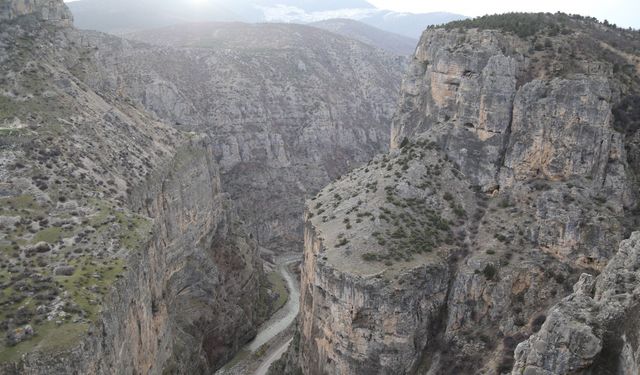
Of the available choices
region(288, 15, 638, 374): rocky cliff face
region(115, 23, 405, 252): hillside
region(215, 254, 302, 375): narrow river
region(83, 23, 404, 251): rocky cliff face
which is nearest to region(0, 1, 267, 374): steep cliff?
region(215, 254, 302, 375): narrow river

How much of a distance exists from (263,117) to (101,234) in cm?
11306

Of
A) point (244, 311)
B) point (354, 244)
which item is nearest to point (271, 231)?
point (244, 311)

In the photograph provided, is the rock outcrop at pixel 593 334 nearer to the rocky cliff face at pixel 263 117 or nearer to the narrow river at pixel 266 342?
the narrow river at pixel 266 342

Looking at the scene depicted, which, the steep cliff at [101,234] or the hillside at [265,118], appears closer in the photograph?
the steep cliff at [101,234]

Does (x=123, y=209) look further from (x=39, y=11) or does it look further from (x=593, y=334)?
(x=593, y=334)

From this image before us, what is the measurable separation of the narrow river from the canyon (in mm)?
607

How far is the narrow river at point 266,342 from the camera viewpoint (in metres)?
84.2

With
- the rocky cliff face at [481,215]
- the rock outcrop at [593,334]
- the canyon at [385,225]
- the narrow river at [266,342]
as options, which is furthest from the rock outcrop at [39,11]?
the rock outcrop at [593,334]

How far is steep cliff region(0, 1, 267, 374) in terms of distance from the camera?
44750 mm

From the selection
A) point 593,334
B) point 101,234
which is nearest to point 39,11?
point 101,234

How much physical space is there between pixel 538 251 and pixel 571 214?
4630mm

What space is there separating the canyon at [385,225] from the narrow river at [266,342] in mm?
607

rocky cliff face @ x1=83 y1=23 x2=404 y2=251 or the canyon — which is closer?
the canyon

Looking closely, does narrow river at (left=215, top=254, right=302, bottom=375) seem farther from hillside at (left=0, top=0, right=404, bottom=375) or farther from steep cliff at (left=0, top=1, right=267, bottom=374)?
steep cliff at (left=0, top=1, right=267, bottom=374)
